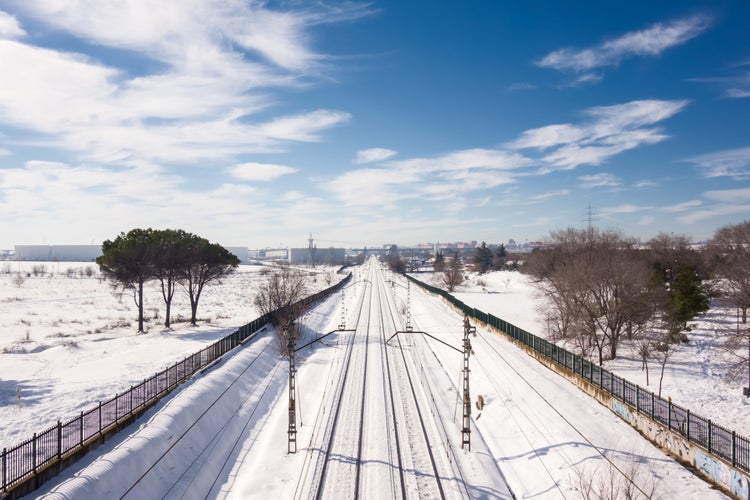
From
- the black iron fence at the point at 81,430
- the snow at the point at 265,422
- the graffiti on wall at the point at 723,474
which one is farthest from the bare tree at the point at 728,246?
the black iron fence at the point at 81,430

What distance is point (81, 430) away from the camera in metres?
15.2

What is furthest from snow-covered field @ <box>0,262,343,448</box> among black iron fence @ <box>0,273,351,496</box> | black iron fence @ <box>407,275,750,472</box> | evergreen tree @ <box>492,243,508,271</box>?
evergreen tree @ <box>492,243,508,271</box>

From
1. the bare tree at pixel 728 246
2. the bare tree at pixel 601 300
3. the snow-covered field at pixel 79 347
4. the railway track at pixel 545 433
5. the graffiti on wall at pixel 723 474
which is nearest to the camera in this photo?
the graffiti on wall at pixel 723 474

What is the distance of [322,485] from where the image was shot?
16.4 m

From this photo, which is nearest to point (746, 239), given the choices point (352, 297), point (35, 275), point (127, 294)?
point (352, 297)

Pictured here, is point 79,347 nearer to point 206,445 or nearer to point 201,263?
point 201,263

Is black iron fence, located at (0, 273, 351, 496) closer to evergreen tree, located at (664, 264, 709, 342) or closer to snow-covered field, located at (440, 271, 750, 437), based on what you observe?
snow-covered field, located at (440, 271, 750, 437)

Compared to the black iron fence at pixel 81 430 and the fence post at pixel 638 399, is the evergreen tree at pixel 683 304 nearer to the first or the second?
the fence post at pixel 638 399

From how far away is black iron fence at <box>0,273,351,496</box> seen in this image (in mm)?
12906

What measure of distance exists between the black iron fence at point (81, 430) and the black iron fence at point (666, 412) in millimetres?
20573

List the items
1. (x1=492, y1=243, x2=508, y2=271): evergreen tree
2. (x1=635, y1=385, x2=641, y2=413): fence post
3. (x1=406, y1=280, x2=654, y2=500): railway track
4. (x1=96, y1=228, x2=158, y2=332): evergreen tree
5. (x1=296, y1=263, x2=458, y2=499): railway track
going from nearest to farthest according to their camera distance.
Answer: (x1=406, y1=280, x2=654, y2=500): railway track, (x1=296, y1=263, x2=458, y2=499): railway track, (x1=635, y1=385, x2=641, y2=413): fence post, (x1=96, y1=228, x2=158, y2=332): evergreen tree, (x1=492, y1=243, x2=508, y2=271): evergreen tree

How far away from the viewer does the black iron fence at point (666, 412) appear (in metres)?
15.2

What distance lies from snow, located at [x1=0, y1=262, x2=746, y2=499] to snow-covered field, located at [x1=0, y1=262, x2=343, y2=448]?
13 centimetres

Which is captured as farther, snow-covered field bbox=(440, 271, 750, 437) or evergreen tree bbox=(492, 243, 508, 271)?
evergreen tree bbox=(492, 243, 508, 271)
